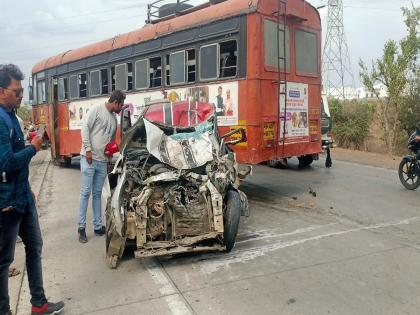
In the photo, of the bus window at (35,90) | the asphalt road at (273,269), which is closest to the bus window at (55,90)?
the bus window at (35,90)

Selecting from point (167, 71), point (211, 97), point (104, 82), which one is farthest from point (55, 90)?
point (211, 97)

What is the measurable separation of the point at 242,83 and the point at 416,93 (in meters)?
12.1

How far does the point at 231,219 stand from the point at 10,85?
2843mm

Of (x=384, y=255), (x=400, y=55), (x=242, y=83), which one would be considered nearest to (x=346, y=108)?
(x=400, y=55)

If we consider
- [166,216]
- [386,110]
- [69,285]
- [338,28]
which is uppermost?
[338,28]

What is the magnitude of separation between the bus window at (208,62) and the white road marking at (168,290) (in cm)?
476

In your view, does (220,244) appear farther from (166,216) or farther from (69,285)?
(69,285)

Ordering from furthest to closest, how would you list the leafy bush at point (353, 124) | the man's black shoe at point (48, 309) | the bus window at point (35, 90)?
the leafy bush at point (353, 124) → the bus window at point (35, 90) → the man's black shoe at point (48, 309)

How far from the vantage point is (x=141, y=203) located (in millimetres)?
5176

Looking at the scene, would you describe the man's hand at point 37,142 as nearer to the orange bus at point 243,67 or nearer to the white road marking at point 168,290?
the white road marking at point 168,290

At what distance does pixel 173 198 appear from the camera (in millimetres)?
5383

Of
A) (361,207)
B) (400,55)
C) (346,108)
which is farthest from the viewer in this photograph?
(346,108)

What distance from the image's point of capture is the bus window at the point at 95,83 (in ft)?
44.1

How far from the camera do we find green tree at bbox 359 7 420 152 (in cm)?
1695
